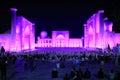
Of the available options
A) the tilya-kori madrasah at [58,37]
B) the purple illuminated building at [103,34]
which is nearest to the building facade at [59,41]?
the tilya-kori madrasah at [58,37]

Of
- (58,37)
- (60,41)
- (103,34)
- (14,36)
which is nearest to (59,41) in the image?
(60,41)

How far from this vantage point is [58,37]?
64438 mm

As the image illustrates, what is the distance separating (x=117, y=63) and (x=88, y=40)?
124 ft

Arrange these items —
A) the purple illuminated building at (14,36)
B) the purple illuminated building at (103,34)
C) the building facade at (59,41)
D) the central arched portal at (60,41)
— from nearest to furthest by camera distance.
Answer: the purple illuminated building at (14,36)
the purple illuminated building at (103,34)
the building facade at (59,41)
the central arched portal at (60,41)

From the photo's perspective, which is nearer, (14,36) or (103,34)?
(14,36)

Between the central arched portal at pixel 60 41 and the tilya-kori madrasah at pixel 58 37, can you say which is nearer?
the tilya-kori madrasah at pixel 58 37

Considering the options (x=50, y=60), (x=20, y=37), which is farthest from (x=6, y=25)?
(x=50, y=60)

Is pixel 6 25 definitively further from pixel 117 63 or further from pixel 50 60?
pixel 117 63

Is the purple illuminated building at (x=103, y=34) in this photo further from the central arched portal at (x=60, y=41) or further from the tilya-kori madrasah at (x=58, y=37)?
the central arched portal at (x=60, y=41)

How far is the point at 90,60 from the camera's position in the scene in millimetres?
21250

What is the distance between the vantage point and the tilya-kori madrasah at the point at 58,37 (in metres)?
42.1

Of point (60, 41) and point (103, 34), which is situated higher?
point (103, 34)

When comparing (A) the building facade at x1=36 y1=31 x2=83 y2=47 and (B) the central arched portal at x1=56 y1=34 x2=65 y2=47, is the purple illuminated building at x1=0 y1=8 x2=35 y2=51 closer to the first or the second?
(A) the building facade at x1=36 y1=31 x2=83 y2=47

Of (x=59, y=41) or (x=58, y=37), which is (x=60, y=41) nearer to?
(x=59, y=41)
